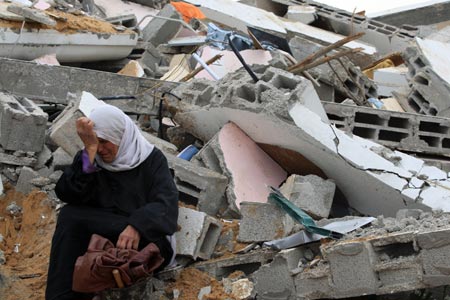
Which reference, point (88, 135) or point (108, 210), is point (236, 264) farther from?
point (88, 135)

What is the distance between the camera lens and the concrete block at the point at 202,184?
6.95 meters

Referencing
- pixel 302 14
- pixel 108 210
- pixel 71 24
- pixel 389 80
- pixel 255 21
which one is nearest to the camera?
pixel 108 210

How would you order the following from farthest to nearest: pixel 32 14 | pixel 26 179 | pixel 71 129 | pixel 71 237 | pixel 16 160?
1. pixel 32 14
2. pixel 16 160
3. pixel 26 179
4. pixel 71 129
5. pixel 71 237

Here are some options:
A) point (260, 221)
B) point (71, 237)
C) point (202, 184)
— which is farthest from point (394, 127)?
point (71, 237)

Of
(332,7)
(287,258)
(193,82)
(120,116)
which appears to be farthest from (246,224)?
(332,7)

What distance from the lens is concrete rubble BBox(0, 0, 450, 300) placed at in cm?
556

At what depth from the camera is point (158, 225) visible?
18.8ft

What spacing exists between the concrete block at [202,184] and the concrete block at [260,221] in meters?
0.74

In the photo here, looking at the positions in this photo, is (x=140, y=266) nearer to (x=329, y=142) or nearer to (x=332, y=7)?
(x=329, y=142)

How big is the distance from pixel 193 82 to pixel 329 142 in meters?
1.70

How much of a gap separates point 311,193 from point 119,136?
4.80 feet

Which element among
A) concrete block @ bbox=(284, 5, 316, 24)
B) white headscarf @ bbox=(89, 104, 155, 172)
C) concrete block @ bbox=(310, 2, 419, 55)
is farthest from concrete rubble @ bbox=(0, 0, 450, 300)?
concrete block @ bbox=(284, 5, 316, 24)

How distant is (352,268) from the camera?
5352 mm

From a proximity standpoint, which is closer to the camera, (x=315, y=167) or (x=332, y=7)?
(x=315, y=167)
